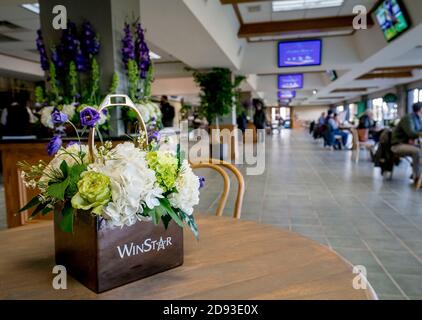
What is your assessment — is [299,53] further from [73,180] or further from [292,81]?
[73,180]

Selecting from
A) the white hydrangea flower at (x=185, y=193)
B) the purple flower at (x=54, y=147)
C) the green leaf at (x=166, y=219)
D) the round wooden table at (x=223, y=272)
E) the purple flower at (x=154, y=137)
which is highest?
the purple flower at (x=154, y=137)

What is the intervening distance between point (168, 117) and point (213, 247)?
326 inches

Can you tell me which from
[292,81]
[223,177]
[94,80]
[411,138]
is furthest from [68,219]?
[292,81]

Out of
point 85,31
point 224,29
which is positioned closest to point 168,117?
point 224,29

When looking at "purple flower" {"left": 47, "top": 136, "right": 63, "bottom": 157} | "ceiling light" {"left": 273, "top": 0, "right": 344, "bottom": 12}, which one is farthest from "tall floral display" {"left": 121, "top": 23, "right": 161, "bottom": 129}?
"ceiling light" {"left": 273, "top": 0, "right": 344, "bottom": 12}

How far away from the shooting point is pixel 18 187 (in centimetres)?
263

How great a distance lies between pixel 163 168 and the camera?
790 millimetres

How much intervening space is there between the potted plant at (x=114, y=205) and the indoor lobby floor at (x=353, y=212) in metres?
1.86

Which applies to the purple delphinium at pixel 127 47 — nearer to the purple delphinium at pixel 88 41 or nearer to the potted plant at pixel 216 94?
the purple delphinium at pixel 88 41

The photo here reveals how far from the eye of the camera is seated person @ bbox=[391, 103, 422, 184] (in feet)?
17.8

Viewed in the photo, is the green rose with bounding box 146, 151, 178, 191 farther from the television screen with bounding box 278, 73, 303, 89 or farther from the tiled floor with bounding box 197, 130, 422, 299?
the television screen with bounding box 278, 73, 303, 89

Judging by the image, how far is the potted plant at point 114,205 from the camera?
28.4 inches

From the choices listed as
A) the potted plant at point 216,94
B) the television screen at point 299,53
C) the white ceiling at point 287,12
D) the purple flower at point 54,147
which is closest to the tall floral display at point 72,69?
the purple flower at point 54,147
